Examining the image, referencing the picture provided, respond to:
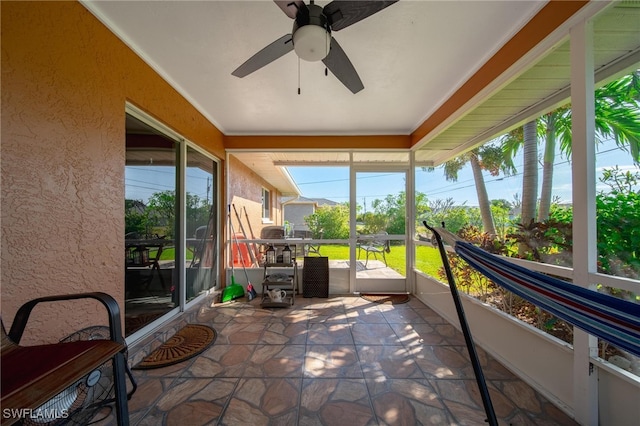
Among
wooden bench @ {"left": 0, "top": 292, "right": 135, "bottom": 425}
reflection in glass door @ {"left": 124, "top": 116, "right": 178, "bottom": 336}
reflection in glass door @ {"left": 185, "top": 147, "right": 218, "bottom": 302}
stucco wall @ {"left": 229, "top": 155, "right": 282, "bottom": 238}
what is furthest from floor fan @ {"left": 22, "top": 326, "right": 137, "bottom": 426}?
stucco wall @ {"left": 229, "top": 155, "right": 282, "bottom": 238}

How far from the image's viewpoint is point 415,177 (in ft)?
13.3

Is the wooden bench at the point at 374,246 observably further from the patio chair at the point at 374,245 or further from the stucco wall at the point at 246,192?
the stucco wall at the point at 246,192

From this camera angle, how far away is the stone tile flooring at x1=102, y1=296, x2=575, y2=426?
1.52 metres

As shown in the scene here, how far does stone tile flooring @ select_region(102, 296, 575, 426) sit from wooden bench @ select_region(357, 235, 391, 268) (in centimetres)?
145

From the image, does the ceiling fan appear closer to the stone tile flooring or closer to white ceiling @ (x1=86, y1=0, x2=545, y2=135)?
white ceiling @ (x1=86, y1=0, x2=545, y2=135)

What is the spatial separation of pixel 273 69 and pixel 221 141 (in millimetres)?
2105

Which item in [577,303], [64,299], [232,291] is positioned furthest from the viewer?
[232,291]

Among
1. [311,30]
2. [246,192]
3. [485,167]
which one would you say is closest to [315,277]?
[246,192]

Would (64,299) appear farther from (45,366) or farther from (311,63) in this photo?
(311,63)

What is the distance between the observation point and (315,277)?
388 centimetres

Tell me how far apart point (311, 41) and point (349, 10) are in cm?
27

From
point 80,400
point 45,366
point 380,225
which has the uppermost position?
point 380,225

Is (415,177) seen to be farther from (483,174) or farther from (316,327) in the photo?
(316,327)

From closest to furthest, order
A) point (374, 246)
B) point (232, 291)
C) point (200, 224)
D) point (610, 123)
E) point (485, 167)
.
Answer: point (610, 123) < point (485, 167) < point (200, 224) < point (232, 291) < point (374, 246)
